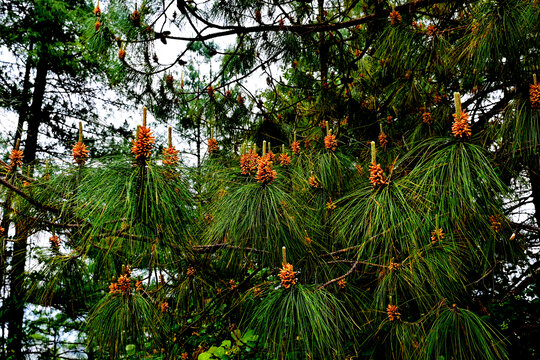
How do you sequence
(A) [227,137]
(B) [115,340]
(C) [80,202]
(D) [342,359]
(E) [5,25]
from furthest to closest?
1. (E) [5,25]
2. (A) [227,137]
3. (B) [115,340]
4. (D) [342,359]
5. (C) [80,202]

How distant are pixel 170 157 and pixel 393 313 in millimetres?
978

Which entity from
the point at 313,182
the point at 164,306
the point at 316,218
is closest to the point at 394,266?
the point at 316,218

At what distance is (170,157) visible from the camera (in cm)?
118

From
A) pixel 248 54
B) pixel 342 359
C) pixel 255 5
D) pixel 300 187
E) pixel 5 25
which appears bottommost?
pixel 342 359

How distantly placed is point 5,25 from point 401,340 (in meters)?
4.76

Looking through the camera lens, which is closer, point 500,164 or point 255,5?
point 500,164

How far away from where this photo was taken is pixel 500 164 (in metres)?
1.62

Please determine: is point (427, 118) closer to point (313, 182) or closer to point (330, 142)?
point (330, 142)

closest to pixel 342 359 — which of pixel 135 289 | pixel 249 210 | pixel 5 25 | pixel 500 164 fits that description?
pixel 249 210

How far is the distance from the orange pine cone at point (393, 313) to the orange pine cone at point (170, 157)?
3.03 feet

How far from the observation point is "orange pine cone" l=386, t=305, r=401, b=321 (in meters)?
1.44

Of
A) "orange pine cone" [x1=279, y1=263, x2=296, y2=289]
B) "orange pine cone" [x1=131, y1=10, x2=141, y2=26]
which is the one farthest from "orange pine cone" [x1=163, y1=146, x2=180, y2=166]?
"orange pine cone" [x1=131, y1=10, x2=141, y2=26]

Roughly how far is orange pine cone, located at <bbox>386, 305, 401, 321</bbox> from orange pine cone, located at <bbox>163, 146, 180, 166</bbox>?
0.92 meters

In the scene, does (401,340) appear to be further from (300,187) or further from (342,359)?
(300,187)
